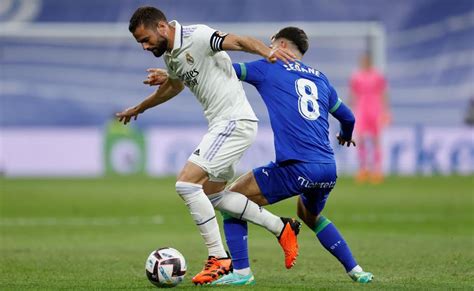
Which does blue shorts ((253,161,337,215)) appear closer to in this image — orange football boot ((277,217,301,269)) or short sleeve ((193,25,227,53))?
orange football boot ((277,217,301,269))

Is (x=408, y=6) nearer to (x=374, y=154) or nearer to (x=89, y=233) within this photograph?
(x=374, y=154)

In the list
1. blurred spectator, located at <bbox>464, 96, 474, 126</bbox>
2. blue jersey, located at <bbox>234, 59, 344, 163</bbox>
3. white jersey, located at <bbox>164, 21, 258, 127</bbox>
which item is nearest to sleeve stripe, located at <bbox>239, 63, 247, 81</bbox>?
blue jersey, located at <bbox>234, 59, 344, 163</bbox>

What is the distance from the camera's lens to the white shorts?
25.4 ft

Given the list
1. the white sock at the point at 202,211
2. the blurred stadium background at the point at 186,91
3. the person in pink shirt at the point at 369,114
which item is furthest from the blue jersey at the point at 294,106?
the blurred stadium background at the point at 186,91

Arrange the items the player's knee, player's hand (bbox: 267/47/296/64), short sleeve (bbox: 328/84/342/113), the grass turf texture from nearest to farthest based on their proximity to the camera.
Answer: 1. player's hand (bbox: 267/47/296/64)
2. the player's knee
3. short sleeve (bbox: 328/84/342/113)
4. the grass turf texture

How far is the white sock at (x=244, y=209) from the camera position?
7.96m

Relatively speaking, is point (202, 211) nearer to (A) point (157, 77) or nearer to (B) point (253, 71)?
(B) point (253, 71)

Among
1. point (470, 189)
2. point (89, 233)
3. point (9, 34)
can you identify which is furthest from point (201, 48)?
point (9, 34)

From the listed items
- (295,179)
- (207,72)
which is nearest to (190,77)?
(207,72)

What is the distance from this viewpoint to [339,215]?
1571cm

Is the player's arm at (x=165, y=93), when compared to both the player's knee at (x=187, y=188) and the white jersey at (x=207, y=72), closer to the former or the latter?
the white jersey at (x=207, y=72)

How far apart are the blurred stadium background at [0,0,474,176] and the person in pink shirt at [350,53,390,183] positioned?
2.29m

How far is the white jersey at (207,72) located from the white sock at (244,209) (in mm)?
560

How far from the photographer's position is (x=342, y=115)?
844 cm
